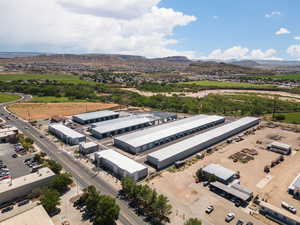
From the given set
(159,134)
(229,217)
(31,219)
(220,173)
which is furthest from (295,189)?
(31,219)

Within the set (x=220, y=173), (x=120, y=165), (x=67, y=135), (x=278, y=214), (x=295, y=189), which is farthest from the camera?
(x=67, y=135)

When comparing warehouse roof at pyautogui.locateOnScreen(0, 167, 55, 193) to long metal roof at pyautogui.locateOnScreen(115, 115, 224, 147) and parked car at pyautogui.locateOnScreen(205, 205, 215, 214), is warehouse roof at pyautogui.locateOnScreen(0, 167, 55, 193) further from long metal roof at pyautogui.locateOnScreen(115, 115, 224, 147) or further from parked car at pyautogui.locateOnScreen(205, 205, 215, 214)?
parked car at pyautogui.locateOnScreen(205, 205, 215, 214)

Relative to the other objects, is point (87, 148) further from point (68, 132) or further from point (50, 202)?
point (50, 202)

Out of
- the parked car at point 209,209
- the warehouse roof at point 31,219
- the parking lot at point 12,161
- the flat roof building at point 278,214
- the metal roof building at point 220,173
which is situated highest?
the warehouse roof at point 31,219

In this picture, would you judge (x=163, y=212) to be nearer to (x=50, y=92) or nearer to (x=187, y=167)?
(x=187, y=167)

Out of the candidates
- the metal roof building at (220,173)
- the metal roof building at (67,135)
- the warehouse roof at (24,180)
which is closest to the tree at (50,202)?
the warehouse roof at (24,180)

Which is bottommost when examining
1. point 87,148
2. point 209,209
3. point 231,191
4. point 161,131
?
point 209,209

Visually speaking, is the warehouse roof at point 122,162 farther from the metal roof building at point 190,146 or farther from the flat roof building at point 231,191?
the flat roof building at point 231,191
